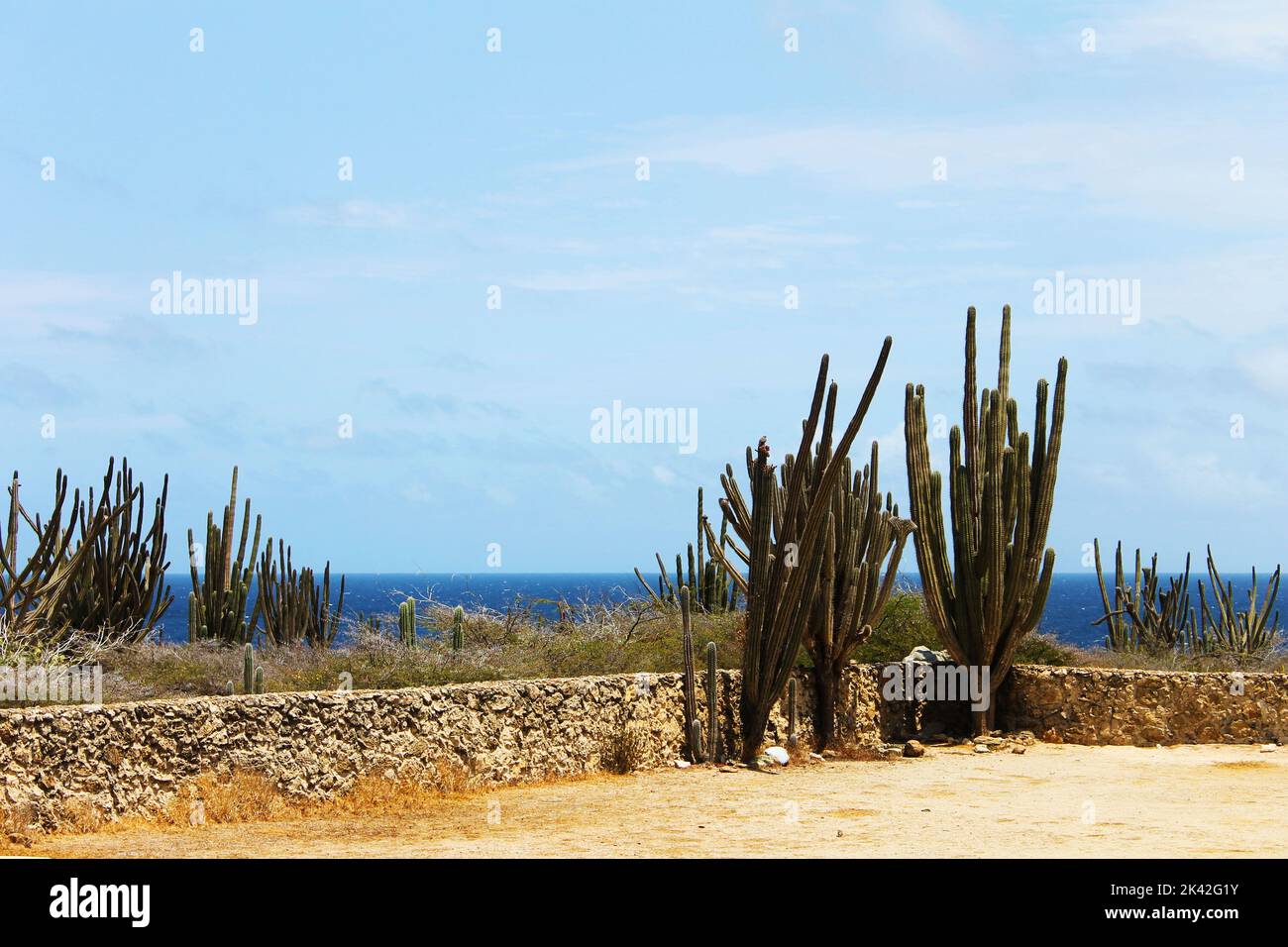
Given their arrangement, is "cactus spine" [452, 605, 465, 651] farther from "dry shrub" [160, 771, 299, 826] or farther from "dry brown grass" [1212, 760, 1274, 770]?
"dry brown grass" [1212, 760, 1274, 770]

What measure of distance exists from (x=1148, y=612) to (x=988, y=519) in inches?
440

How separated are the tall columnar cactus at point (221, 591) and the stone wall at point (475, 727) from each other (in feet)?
26.8

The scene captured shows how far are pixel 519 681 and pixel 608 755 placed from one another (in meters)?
1.18

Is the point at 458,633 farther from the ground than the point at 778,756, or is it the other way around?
the point at 458,633

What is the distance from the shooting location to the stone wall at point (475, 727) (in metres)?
10.2

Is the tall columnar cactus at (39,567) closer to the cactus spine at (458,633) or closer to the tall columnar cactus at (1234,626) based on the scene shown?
the cactus spine at (458,633)

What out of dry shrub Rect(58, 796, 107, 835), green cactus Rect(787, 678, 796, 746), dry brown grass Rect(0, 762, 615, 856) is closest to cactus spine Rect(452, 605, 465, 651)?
green cactus Rect(787, 678, 796, 746)

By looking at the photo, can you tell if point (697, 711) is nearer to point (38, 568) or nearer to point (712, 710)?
point (712, 710)

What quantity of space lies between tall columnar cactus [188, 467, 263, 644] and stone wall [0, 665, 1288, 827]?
8165 mm

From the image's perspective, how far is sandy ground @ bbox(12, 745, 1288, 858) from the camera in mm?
9789

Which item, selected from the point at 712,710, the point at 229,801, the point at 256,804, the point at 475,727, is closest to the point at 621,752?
the point at 712,710

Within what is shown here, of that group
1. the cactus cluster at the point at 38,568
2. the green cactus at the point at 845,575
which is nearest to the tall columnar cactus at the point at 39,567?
the cactus cluster at the point at 38,568

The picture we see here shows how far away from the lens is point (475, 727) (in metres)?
12.5

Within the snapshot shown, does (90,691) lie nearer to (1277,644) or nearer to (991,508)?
(991,508)
